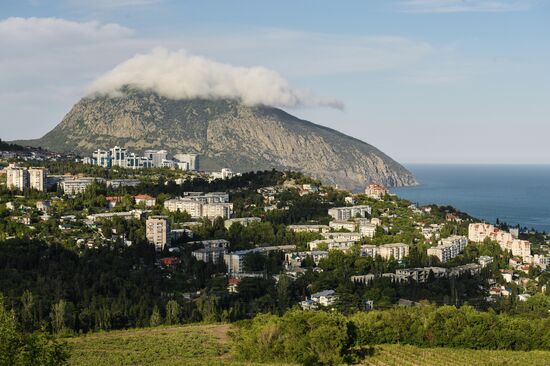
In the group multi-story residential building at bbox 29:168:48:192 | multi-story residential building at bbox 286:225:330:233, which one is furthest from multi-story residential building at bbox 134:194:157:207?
multi-story residential building at bbox 286:225:330:233

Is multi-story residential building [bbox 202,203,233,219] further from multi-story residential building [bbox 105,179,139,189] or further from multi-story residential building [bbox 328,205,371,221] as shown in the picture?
multi-story residential building [bbox 105,179,139,189]

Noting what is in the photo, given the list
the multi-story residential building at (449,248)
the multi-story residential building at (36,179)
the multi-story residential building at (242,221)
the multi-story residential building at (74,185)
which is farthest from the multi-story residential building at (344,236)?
the multi-story residential building at (36,179)

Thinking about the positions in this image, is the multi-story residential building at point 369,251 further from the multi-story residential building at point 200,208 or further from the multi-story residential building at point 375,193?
the multi-story residential building at point 375,193

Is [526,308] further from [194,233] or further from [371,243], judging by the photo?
[194,233]

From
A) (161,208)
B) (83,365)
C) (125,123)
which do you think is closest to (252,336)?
(83,365)

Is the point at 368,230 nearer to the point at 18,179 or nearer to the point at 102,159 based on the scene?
the point at 18,179
